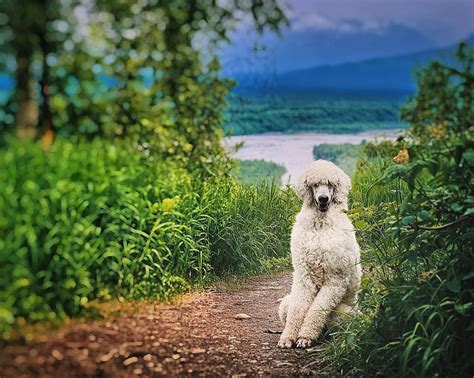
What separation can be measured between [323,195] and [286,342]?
2.60 feet

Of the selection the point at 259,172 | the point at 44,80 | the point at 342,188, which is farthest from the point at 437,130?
the point at 44,80

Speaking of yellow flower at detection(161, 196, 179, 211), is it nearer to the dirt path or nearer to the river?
the dirt path

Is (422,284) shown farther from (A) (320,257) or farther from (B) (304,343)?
(B) (304,343)

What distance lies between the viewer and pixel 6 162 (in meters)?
2.62

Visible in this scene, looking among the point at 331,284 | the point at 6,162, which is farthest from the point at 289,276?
the point at 6,162

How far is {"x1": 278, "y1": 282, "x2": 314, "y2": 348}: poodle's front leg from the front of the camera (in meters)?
4.09

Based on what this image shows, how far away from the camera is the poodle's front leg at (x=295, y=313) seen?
161 inches

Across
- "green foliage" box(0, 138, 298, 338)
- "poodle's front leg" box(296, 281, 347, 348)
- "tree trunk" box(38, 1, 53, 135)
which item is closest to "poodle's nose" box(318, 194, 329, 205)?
"poodle's front leg" box(296, 281, 347, 348)

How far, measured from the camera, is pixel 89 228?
9.34 feet

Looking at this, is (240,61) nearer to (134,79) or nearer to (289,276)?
(134,79)

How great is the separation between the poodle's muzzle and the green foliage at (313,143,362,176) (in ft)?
3.02

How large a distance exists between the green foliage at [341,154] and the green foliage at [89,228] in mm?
1491

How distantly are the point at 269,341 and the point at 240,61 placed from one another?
1.46m

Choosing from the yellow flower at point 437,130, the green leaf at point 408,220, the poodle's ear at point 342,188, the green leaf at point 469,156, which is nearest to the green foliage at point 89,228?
the poodle's ear at point 342,188
